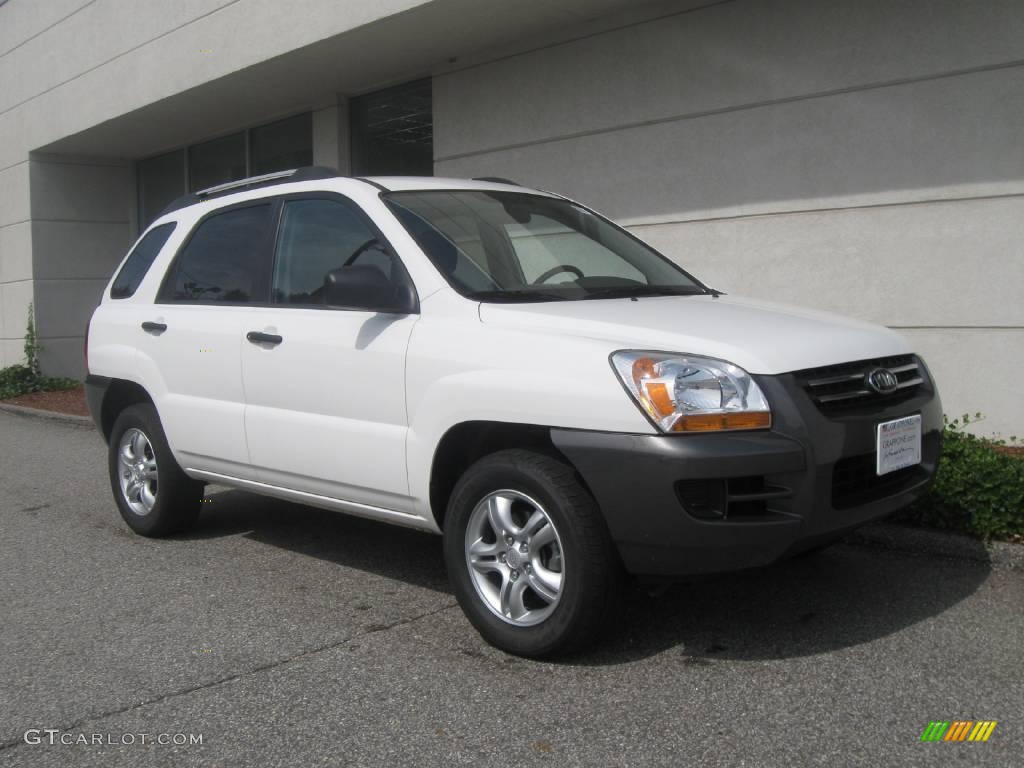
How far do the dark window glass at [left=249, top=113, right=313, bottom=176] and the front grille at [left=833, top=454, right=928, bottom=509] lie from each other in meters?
10.4

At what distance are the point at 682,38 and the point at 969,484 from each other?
4.86 meters

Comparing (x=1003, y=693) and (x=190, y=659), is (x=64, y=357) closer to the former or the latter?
(x=190, y=659)

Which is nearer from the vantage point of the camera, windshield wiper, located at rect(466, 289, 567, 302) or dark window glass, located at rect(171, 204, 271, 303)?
windshield wiper, located at rect(466, 289, 567, 302)

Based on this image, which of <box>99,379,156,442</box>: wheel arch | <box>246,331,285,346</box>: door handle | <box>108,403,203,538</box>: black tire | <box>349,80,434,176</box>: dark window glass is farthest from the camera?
<box>349,80,434,176</box>: dark window glass

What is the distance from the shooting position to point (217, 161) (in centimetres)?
1522

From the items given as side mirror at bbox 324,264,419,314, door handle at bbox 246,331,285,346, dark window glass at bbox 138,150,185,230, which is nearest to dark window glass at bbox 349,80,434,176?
dark window glass at bbox 138,150,185,230

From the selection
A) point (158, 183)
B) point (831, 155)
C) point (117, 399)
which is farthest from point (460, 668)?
point (158, 183)

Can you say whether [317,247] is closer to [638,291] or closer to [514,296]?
[514,296]

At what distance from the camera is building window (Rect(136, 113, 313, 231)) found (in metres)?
13.4

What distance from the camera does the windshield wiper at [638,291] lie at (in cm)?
445

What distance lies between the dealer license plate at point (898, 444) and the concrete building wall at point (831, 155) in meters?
3.47

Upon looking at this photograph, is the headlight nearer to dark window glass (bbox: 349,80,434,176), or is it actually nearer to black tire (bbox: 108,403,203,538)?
black tire (bbox: 108,403,203,538)

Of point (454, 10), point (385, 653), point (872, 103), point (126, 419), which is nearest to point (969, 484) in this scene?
point (385, 653)

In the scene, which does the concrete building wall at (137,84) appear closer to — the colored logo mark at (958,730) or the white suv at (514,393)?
the white suv at (514,393)
